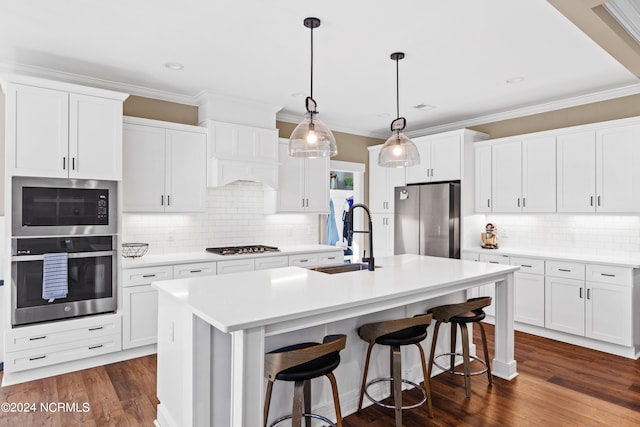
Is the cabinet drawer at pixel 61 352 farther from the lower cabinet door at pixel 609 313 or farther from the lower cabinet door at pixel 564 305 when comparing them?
the lower cabinet door at pixel 609 313

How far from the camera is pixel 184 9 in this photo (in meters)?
2.61

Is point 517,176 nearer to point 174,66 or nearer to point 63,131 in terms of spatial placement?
point 174,66

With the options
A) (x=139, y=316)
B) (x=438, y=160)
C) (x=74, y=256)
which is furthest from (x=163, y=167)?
(x=438, y=160)

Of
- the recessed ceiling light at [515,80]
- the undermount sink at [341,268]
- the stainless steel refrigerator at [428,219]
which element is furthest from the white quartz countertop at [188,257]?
the recessed ceiling light at [515,80]

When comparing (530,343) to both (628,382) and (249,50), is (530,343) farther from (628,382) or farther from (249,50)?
(249,50)

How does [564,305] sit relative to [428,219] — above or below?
below

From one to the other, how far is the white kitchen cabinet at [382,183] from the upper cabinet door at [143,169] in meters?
3.34

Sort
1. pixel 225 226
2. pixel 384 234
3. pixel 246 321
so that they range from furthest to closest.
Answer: pixel 384 234, pixel 225 226, pixel 246 321

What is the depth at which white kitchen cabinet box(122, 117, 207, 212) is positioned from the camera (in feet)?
13.0

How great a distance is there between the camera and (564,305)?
4.21m

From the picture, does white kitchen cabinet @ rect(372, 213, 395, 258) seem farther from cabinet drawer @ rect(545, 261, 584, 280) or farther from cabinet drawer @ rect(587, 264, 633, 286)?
cabinet drawer @ rect(587, 264, 633, 286)

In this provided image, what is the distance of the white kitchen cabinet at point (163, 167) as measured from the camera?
3.97 meters

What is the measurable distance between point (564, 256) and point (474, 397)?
229 cm

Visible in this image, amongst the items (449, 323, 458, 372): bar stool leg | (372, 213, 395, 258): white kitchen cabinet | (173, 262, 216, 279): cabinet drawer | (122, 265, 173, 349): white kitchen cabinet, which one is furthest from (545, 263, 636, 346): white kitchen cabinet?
(122, 265, 173, 349): white kitchen cabinet
